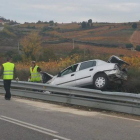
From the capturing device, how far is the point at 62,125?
812cm

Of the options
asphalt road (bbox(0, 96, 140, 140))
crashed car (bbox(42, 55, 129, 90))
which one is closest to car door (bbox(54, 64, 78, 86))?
crashed car (bbox(42, 55, 129, 90))

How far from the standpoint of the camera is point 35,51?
149ft

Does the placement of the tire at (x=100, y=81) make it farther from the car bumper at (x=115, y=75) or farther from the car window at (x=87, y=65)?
the car window at (x=87, y=65)

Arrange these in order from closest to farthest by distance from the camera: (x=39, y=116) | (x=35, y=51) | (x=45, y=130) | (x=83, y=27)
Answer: (x=45, y=130)
(x=39, y=116)
(x=35, y=51)
(x=83, y=27)

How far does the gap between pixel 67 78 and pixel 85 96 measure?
8.62 ft

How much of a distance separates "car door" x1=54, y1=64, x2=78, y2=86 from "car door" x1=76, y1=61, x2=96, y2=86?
261mm

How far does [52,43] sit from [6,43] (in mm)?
10240

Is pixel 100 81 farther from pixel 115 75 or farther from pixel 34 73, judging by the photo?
pixel 34 73

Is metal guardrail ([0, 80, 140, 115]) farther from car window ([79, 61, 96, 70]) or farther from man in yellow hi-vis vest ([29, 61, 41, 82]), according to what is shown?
car window ([79, 61, 96, 70])

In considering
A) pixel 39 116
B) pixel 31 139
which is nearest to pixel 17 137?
pixel 31 139

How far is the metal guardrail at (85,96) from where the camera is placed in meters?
9.37

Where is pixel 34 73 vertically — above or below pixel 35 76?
above

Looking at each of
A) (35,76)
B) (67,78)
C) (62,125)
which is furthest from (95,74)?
(62,125)

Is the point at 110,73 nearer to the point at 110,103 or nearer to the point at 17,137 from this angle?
the point at 110,103
